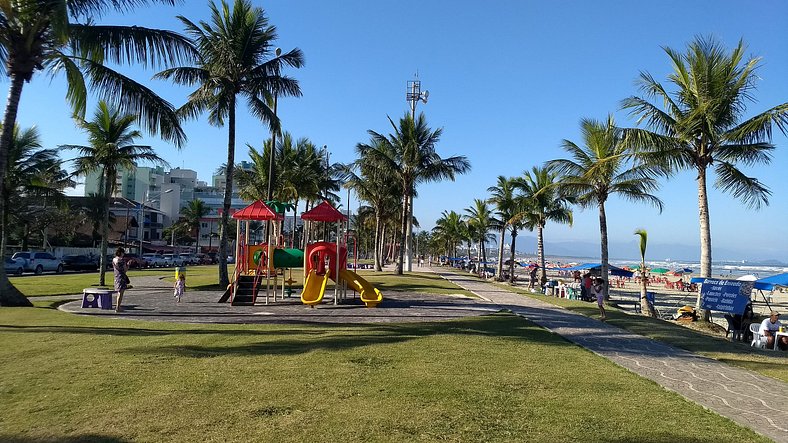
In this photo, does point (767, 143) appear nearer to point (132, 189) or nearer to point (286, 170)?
point (286, 170)

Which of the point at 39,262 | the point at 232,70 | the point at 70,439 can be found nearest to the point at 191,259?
the point at 39,262

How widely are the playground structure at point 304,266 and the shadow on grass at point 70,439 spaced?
41.7 ft

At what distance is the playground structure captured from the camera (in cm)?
1777

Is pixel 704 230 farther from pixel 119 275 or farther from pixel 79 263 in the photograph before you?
pixel 79 263

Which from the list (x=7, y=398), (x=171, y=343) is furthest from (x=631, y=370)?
(x=7, y=398)

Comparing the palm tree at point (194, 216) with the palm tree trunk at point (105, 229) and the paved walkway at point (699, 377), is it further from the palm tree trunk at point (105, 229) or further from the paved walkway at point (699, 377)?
the paved walkway at point (699, 377)

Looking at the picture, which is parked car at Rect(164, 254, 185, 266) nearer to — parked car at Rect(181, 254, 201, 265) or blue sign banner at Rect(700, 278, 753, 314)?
parked car at Rect(181, 254, 201, 265)

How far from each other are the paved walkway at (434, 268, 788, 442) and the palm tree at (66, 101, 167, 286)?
19736mm

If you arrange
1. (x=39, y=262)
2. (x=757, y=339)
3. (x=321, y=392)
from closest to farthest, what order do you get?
1. (x=321, y=392)
2. (x=757, y=339)
3. (x=39, y=262)

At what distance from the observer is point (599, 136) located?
24.3 m

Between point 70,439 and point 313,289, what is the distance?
43.1 ft

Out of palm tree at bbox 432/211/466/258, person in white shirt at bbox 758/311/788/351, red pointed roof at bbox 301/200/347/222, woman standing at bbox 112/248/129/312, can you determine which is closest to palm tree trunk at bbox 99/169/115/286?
red pointed roof at bbox 301/200/347/222

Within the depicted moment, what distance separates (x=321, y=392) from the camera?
20.7 feet

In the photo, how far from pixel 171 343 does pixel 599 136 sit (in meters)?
20.9
